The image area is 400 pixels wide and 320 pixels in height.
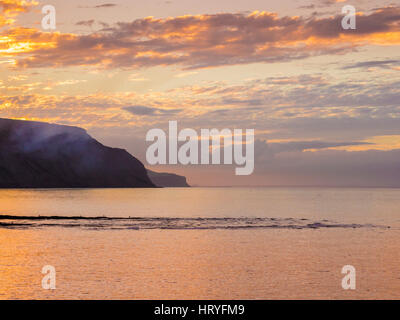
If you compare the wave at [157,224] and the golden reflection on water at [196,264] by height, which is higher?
the wave at [157,224]

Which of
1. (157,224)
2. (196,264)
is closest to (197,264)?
(196,264)

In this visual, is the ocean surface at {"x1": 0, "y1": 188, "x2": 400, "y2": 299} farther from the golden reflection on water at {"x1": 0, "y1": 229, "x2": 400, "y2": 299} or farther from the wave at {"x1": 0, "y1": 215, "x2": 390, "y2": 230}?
the wave at {"x1": 0, "y1": 215, "x2": 390, "y2": 230}

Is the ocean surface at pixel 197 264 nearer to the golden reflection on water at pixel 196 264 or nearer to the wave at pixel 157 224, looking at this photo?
the golden reflection on water at pixel 196 264

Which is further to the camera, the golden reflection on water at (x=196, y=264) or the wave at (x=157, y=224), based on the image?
the wave at (x=157, y=224)

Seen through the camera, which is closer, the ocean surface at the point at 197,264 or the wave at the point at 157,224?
the ocean surface at the point at 197,264

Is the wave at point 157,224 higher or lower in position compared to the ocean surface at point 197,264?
higher

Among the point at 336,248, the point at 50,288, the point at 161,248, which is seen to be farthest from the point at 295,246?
the point at 50,288

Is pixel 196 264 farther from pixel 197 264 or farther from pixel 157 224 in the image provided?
pixel 157 224

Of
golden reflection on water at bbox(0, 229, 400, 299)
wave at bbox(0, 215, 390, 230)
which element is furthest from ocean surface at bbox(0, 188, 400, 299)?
wave at bbox(0, 215, 390, 230)

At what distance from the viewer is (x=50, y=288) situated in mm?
33938

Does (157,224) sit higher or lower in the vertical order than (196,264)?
higher

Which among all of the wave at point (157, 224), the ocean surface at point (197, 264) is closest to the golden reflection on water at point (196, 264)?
the ocean surface at point (197, 264)
